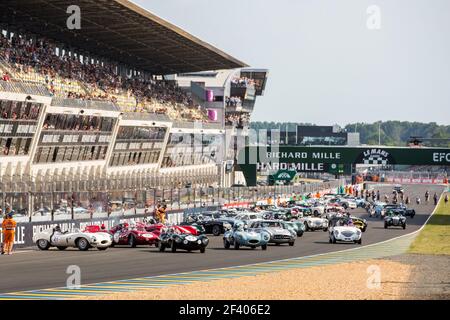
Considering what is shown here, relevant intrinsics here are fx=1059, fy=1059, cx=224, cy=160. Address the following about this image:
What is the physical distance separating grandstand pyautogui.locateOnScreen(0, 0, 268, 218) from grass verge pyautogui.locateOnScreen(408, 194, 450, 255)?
1487 centimetres

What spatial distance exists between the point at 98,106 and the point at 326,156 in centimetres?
5572

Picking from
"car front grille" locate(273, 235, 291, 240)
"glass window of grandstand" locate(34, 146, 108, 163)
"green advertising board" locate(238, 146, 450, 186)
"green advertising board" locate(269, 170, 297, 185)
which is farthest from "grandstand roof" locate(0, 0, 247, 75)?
"car front grille" locate(273, 235, 291, 240)

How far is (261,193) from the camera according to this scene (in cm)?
9294

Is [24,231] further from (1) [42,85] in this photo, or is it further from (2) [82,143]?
(2) [82,143]

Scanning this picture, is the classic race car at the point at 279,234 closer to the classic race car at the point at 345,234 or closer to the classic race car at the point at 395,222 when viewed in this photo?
the classic race car at the point at 345,234

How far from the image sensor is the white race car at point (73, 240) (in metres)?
41.1

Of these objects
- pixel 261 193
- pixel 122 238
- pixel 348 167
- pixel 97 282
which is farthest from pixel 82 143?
pixel 348 167

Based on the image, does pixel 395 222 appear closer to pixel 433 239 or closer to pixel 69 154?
pixel 433 239

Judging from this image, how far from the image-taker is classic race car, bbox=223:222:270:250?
41938mm

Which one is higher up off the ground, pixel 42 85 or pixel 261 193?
pixel 42 85

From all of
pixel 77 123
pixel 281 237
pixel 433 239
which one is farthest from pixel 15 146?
pixel 433 239

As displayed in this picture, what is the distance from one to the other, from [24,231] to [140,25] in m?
42.1

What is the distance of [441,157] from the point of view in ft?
397

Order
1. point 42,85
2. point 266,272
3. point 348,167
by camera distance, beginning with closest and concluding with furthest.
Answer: point 266,272 → point 42,85 → point 348,167
